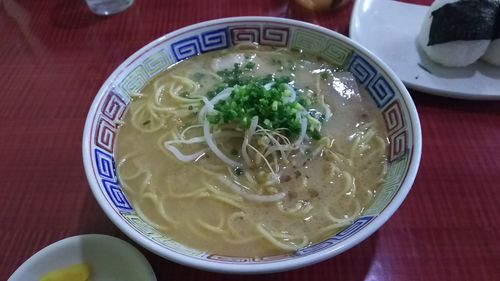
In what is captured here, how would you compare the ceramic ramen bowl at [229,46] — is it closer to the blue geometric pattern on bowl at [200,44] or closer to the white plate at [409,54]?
the blue geometric pattern on bowl at [200,44]

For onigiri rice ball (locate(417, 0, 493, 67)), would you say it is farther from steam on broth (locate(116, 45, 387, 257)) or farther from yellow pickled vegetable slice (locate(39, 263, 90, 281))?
yellow pickled vegetable slice (locate(39, 263, 90, 281))

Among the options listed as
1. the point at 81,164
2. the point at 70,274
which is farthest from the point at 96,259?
the point at 81,164

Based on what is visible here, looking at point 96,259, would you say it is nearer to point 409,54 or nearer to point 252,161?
point 252,161

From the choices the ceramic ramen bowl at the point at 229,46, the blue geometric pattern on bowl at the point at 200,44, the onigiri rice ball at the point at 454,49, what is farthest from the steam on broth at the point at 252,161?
the onigiri rice ball at the point at 454,49

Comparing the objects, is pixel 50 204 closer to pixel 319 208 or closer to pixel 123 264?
pixel 123 264

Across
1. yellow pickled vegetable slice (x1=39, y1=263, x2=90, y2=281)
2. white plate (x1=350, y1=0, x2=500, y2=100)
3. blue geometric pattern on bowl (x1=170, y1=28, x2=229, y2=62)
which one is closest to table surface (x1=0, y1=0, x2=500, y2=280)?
white plate (x1=350, y1=0, x2=500, y2=100)

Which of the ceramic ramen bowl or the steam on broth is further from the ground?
the ceramic ramen bowl
